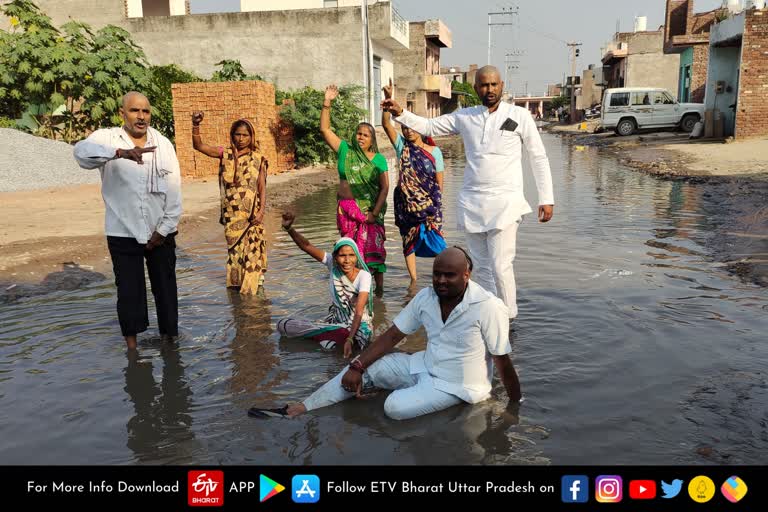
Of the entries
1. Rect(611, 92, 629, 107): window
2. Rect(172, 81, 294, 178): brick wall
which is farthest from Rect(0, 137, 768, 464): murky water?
Rect(611, 92, 629, 107): window

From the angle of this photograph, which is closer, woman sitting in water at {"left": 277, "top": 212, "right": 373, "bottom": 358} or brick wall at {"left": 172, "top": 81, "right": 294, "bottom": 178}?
woman sitting in water at {"left": 277, "top": 212, "right": 373, "bottom": 358}

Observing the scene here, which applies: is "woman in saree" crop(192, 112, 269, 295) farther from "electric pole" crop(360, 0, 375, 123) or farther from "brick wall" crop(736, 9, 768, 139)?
"electric pole" crop(360, 0, 375, 123)

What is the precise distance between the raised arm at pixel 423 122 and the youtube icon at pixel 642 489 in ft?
10.2

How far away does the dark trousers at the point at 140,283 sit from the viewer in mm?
4699

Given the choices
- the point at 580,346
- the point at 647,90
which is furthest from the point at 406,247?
the point at 647,90

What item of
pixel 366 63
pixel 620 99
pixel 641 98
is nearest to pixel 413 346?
pixel 366 63

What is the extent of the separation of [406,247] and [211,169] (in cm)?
1150

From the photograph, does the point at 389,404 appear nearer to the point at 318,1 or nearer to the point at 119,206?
the point at 119,206

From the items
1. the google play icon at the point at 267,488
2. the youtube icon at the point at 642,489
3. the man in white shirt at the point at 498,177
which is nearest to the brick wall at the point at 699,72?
the man in white shirt at the point at 498,177

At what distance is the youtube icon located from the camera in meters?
2.74

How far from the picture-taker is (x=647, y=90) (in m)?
28.2

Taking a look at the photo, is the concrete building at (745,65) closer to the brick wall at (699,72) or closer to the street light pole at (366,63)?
the brick wall at (699,72)

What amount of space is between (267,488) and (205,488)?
28cm

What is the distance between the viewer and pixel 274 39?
26.1m
